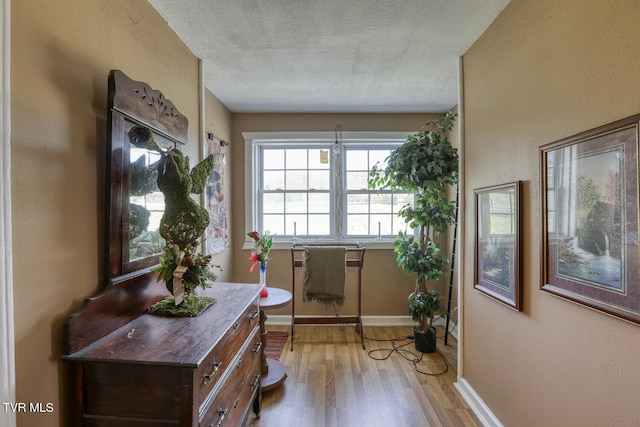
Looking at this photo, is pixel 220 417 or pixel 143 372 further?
pixel 220 417

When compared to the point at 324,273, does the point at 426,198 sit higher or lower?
higher

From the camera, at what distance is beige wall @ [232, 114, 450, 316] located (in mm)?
Result: 3363

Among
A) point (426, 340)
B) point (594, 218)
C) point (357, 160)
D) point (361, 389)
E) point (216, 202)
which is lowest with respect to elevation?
point (361, 389)

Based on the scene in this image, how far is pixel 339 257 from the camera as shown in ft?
9.36

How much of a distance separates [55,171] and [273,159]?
261cm

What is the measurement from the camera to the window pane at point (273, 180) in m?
3.53

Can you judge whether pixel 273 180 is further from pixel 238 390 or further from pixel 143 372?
pixel 143 372

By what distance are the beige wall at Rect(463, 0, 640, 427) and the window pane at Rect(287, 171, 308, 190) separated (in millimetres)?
1909

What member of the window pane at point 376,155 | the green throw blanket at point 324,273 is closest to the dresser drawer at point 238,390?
the green throw blanket at point 324,273

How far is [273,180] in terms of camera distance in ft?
11.6

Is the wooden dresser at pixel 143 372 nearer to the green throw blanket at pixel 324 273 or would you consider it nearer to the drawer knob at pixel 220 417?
the drawer knob at pixel 220 417

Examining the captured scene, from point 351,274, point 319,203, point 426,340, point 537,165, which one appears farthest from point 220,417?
point 319,203

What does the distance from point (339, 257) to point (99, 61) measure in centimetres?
225

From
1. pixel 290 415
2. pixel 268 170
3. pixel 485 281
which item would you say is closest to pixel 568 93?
pixel 485 281
